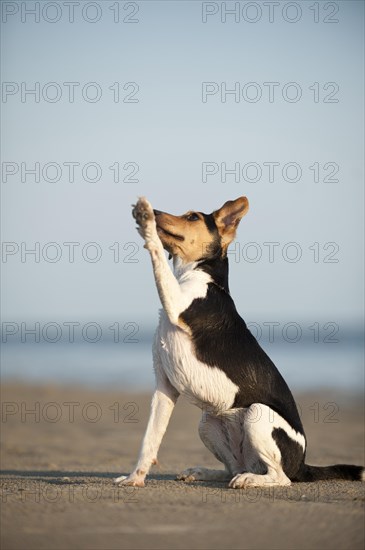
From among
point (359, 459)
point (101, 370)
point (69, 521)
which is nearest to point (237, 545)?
point (69, 521)

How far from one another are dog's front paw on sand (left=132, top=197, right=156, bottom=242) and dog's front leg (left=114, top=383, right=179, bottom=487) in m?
1.38

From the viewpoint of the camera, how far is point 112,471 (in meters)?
9.74

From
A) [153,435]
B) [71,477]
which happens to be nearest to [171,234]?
[153,435]

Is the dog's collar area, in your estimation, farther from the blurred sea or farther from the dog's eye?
the blurred sea

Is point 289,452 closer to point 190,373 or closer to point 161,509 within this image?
point 190,373

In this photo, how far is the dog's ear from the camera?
794cm

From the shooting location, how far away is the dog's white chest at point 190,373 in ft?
24.1

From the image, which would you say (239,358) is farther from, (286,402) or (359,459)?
(359,459)

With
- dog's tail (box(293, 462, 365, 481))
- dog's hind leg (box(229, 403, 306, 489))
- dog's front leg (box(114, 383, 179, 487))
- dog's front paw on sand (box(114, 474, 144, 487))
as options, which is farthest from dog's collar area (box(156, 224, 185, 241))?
dog's tail (box(293, 462, 365, 481))

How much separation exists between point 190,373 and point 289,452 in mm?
1055

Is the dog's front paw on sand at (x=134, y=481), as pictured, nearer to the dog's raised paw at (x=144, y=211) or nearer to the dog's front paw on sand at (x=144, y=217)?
the dog's front paw on sand at (x=144, y=217)

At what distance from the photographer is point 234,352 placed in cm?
748

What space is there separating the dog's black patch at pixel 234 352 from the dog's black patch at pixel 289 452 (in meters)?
0.16

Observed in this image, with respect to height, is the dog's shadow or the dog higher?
the dog
